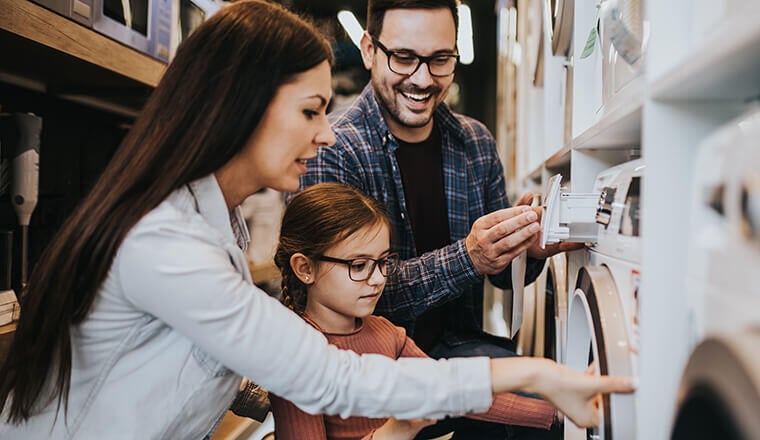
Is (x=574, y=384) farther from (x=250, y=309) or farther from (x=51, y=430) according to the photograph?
(x=51, y=430)

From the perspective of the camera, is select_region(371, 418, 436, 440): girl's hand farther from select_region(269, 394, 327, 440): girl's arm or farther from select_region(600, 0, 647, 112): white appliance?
select_region(600, 0, 647, 112): white appliance

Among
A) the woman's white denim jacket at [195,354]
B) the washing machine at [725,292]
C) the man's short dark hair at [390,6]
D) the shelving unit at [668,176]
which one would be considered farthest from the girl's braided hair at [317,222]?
the washing machine at [725,292]

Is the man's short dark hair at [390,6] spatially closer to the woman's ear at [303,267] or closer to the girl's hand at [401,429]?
the woman's ear at [303,267]

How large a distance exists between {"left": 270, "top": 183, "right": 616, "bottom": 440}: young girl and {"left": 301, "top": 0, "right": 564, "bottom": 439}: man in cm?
18

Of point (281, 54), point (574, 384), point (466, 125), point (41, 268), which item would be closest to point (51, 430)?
point (41, 268)

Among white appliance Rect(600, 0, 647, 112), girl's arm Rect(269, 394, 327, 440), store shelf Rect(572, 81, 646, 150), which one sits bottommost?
girl's arm Rect(269, 394, 327, 440)

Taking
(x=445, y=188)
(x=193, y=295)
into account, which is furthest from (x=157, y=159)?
(x=445, y=188)

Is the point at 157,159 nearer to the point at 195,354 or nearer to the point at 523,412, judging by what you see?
the point at 195,354

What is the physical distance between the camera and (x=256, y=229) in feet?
11.2

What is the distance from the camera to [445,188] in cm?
181

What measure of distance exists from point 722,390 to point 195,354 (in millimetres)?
749

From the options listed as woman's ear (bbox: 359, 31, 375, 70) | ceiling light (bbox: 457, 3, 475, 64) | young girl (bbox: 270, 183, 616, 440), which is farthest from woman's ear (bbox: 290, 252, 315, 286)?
ceiling light (bbox: 457, 3, 475, 64)

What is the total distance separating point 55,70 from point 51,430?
1.21 m

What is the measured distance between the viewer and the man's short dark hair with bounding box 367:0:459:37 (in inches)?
65.4
